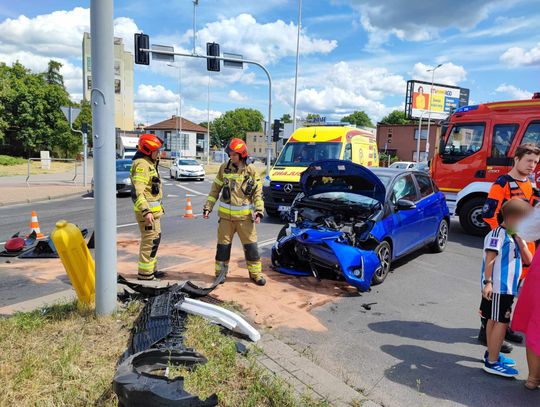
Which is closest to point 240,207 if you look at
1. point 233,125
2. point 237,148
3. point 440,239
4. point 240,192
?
point 240,192

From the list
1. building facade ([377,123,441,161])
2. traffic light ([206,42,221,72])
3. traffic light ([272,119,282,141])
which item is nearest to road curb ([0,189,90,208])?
traffic light ([206,42,221,72])

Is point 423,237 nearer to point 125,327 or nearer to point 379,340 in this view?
point 379,340

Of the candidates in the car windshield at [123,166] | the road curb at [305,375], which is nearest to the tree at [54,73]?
the car windshield at [123,166]

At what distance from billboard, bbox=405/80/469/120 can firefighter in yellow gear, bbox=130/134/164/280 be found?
5708 cm

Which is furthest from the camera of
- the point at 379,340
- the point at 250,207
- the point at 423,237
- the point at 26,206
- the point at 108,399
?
the point at 26,206

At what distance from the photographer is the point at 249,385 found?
2895 millimetres

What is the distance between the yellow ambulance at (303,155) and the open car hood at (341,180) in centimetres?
371

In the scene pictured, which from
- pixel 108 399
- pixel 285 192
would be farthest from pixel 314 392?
pixel 285 192

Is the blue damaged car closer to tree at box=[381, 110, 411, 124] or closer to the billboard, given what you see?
the billboard

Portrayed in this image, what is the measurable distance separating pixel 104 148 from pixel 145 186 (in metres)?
1.56

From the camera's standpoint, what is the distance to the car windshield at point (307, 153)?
11312 millimetres

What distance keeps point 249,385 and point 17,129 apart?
50770 millimetres

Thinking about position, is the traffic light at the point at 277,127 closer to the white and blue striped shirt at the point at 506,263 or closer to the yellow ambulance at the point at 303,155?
the yellow ambulance at the point at 303,155

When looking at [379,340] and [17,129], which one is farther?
[17,129]
